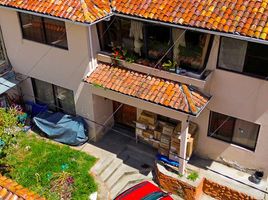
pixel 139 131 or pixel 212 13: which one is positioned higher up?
pixel 212 13

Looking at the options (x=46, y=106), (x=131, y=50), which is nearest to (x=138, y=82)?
(x=131, y=50)

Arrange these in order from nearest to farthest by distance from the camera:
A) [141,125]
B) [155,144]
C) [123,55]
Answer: [123,55]
[141,125]
[155,144]

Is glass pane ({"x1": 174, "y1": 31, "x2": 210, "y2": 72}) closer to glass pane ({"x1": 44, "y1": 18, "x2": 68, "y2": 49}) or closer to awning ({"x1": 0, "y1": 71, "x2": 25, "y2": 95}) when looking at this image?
glass pane ({"x1": 44, "y1": 18, "x2": 68, "y2": 49})

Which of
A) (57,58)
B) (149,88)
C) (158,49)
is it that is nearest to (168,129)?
(149,88)

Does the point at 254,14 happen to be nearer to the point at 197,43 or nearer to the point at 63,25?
the point at 197,43

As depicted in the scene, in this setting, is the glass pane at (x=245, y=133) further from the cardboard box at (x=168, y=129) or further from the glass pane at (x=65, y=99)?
the glass pane at (x=65, y=99)

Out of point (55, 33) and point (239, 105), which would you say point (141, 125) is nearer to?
point (239, 105)

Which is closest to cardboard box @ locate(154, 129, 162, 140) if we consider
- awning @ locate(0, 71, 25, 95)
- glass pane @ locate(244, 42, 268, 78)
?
glass pane @ locate(244, 42, 268, 78)
